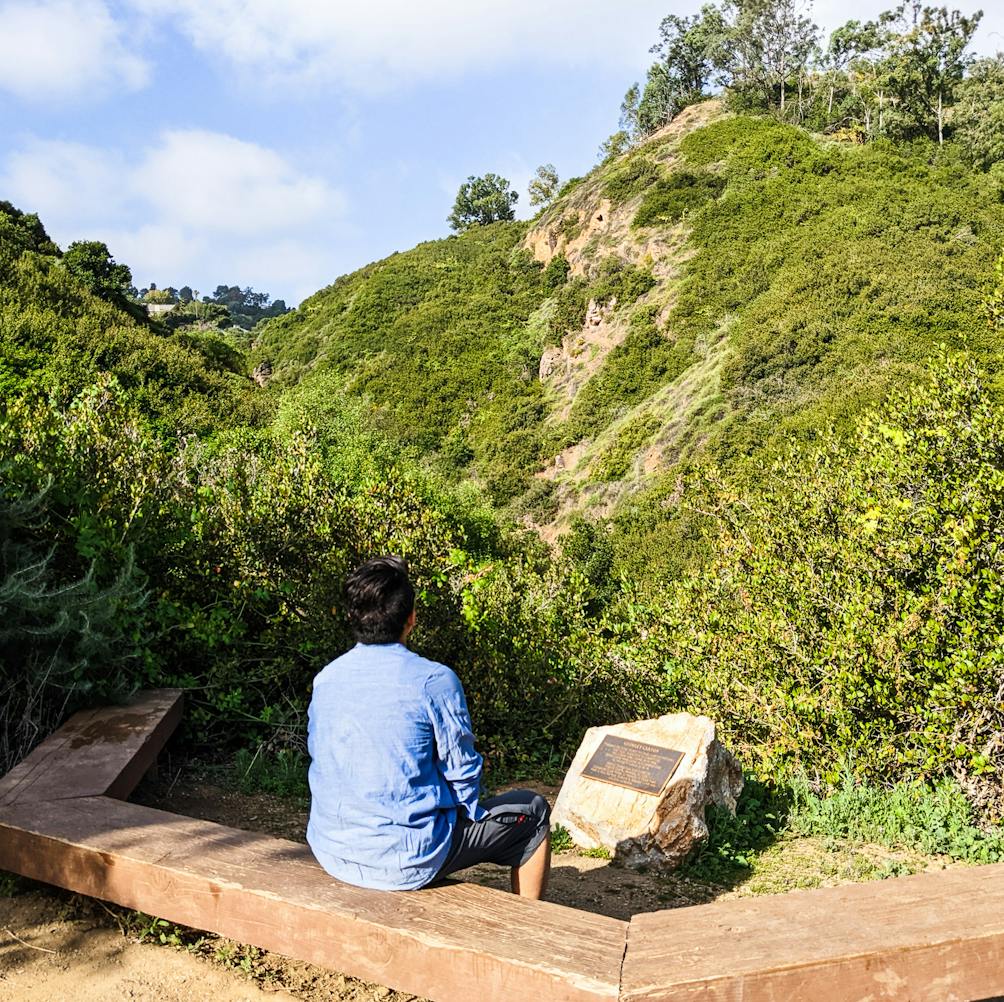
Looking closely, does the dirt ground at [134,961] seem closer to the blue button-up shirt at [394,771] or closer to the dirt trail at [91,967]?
the dirt trail at [91,967]

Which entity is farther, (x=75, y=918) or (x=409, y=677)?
(x=75, y=918)

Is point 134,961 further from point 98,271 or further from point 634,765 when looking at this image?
point 98,271

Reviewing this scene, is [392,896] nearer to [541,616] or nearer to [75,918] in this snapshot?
[75,918]

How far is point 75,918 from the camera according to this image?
3135 mm

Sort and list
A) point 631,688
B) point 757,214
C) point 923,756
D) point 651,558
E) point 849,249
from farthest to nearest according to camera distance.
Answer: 1. point 757,214
2. point 849,249
3. point 651,558
4. point 631,688
5. point 923,756

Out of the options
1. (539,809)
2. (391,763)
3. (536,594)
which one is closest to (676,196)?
(536,594)

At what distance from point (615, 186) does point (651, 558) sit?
87.8 ft

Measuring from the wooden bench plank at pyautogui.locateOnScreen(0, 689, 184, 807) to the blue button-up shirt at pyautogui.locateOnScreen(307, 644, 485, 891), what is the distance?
3.93ft

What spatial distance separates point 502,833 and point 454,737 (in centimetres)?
43

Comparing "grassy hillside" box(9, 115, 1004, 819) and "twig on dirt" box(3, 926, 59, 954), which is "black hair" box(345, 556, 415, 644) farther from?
"grassy hillside" box(9, 115, 1004, 819)

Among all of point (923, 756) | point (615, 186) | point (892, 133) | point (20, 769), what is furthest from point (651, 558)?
point (892, 133)

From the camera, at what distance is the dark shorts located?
2812mm

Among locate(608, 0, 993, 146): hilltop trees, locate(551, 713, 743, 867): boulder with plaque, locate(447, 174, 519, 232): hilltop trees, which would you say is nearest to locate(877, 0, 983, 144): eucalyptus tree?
locate(608, 0, 993, 146): hilltop trees

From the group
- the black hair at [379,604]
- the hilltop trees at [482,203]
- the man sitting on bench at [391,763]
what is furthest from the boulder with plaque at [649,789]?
the hilltop trees at [482,203]
